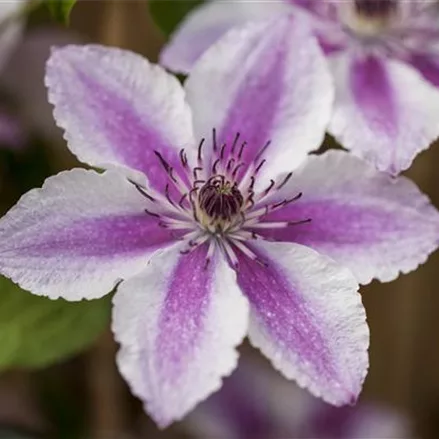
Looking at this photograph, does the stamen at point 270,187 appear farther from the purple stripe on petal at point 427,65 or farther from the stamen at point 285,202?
the purple stripe on petal at point 427,65

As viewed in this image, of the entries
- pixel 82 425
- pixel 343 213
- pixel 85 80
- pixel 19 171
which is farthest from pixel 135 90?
pixel 82 425

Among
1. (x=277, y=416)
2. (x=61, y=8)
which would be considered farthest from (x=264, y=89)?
(x=277, y=416)

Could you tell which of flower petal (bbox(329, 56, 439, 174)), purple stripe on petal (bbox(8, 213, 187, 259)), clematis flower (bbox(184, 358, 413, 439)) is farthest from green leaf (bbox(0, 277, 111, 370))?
clematis flower (bbox(184, 358, 413, 439))

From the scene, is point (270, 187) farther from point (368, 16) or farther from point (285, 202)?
point (368, 16)

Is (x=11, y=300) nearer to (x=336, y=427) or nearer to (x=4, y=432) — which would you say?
(x=4, y=432)

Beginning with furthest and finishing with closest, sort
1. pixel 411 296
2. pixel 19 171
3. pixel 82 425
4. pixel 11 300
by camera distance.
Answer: pixel 411 296, pixel 82 425, pixel 19 171, pixel 11 300

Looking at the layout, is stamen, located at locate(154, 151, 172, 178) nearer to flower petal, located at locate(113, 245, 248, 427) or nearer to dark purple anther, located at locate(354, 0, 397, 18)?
flower petal, located at locate(113, 245, 248, 427)
